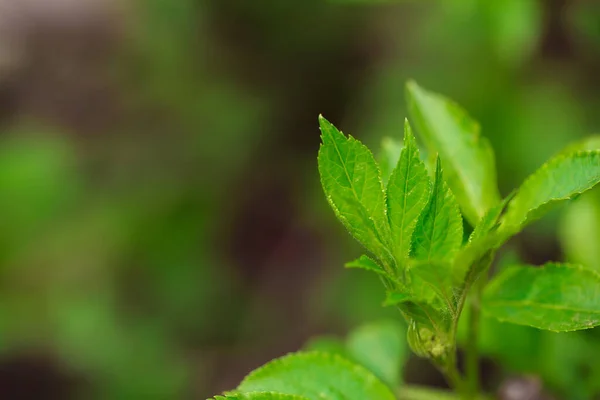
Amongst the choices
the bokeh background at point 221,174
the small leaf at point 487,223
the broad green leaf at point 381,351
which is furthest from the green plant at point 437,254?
the bokeh background at point 221,174

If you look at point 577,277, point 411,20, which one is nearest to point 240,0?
point 411,20

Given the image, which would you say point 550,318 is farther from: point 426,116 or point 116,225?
point 116,225

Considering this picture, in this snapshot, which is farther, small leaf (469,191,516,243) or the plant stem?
the plant stem

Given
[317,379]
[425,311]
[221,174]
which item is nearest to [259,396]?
[317,379]

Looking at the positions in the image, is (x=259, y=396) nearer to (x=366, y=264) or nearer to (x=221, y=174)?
(x=366, y=264)

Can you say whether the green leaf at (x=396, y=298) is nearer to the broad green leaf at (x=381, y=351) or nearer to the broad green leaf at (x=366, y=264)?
the broad green leaf at (x=366, y=264)

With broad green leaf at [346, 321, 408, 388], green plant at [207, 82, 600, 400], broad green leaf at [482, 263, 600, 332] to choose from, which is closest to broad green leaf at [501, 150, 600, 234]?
green plant at [207, 82, 600, 400]

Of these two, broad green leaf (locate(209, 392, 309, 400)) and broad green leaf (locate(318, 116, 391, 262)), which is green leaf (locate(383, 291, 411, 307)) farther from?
broad green leaf (locate(209, 392, 309, 400))
